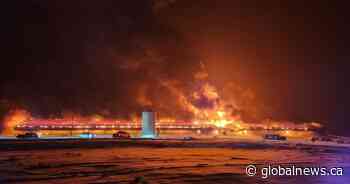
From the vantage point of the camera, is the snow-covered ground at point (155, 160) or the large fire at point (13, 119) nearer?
the snow-covered ground at point (155, 160)

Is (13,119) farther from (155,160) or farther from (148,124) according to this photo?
(155,160)

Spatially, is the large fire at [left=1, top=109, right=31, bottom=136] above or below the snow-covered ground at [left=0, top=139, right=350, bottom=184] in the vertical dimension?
above

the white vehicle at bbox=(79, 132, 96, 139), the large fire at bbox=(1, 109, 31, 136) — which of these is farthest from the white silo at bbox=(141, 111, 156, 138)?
the large fire at bbox=(1, 109, 31, 136)

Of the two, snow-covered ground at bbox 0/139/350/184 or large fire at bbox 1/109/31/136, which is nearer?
snow-covered ground at bbox 0/139/350/184

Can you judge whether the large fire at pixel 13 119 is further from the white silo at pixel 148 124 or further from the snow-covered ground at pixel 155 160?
the snow-covered ground at pixel 155 160

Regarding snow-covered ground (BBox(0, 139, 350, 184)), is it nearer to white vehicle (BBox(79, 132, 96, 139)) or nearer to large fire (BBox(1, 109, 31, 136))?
white vehicle (BBox(79, 132, 96, 139))

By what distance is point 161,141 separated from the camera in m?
53.1

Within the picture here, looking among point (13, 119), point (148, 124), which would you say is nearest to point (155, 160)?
point (148, 124)

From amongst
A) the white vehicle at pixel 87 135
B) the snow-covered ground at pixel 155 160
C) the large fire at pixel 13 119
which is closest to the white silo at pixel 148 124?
the white vehicle at pixel 87 135

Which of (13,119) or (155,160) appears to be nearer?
(155,160)

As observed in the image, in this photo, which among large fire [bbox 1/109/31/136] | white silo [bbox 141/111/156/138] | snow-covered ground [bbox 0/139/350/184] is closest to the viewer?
snow-covered ground [bbox 0/139/350/184]

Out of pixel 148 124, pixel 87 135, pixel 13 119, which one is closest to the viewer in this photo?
pixel 87 135

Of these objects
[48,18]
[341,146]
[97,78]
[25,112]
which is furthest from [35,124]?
[341,146]

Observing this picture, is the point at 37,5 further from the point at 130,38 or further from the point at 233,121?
the point at 233,121
